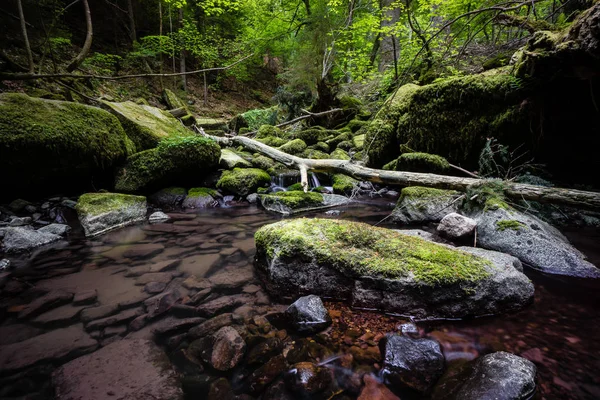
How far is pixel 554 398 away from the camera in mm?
1581

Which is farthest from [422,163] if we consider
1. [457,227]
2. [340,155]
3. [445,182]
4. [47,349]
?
[47,349]

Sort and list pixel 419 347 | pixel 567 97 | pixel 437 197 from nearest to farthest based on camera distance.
Answer: pixel 419 347
pixel 567 97
pixel 437 197

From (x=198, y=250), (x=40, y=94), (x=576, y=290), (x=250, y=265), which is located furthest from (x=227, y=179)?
(x=576, y=290)

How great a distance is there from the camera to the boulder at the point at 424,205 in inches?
189

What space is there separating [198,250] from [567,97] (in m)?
5.89

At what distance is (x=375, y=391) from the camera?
1.68 metres

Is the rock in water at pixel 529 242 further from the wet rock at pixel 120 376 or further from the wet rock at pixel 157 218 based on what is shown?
the wet rock at pixel 157 218

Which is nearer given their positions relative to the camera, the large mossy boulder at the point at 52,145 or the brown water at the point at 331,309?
the brown water at the point at 331,309

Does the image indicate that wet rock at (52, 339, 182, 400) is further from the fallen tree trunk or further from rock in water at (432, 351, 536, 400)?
the fallen tree trunk

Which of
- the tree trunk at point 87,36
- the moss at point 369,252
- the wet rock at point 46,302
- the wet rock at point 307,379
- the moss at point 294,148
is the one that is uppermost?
the tree trunk at point 87,36

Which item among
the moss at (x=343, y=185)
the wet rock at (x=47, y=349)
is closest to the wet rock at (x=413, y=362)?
the wet rock at (x=47, y=349)

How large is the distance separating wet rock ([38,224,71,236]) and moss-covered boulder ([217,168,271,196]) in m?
3.66

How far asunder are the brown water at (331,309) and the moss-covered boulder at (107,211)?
30cm

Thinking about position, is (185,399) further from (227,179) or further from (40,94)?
(40,94)
